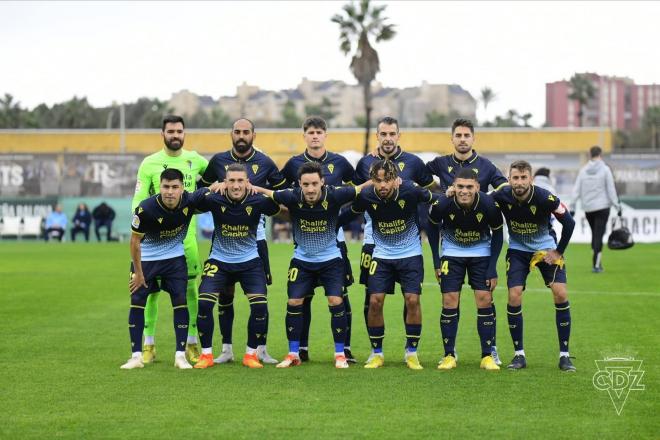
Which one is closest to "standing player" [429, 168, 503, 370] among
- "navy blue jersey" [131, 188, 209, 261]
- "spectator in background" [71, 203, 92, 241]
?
"navy blue jersey" [131, 188, 209, 261]

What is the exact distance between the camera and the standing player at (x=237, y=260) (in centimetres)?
1070

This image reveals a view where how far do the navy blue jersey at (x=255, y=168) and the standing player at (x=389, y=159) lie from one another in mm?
892

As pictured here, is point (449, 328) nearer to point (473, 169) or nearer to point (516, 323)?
point (516, 323)

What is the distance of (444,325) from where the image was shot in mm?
10625

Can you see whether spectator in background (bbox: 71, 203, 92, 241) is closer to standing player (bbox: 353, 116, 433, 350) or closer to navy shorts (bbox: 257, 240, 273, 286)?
navy shorts (bbox: 257, 240, 273, 286)

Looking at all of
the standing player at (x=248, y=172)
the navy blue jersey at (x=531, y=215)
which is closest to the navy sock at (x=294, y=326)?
the standing player at (x=248, y=172)

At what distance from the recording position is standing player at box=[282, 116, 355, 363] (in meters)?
11.0

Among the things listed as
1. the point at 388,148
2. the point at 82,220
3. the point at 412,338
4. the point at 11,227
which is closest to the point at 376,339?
the point at 412,338

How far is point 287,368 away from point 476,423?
3.08 metres

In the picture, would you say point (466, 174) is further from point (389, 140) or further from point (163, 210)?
point (163, 210)

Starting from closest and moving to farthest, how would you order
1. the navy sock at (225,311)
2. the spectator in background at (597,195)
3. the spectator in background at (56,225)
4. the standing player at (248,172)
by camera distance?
the standing player at (248,172)
the navy sock at (225,311)
the spectator in background at (597,195)
the spectator in background at (56,225)

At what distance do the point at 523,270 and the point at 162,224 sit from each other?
11.3ft

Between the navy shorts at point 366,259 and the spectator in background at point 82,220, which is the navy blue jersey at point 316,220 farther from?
the spectator in background at point 82,220

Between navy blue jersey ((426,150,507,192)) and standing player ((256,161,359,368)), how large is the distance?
939mm
